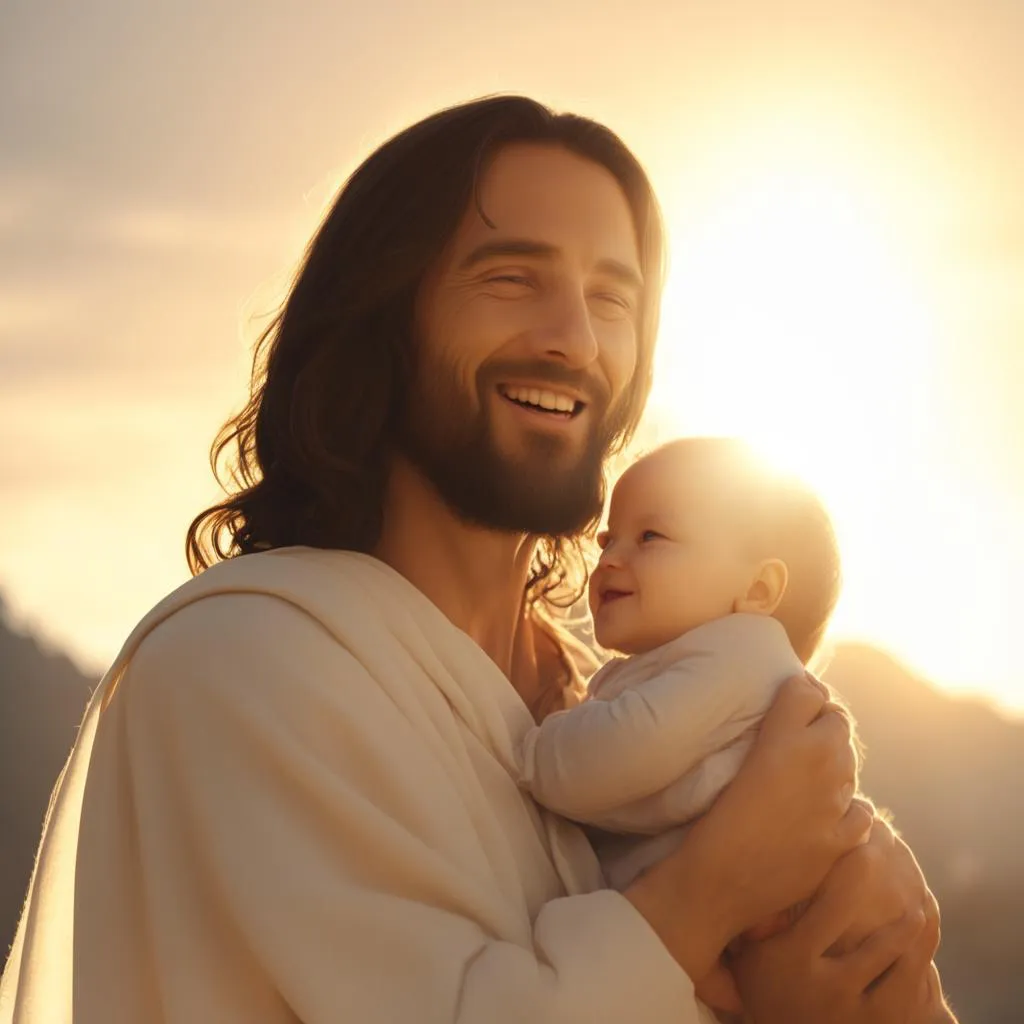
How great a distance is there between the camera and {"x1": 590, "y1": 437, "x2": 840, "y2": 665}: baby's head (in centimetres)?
310

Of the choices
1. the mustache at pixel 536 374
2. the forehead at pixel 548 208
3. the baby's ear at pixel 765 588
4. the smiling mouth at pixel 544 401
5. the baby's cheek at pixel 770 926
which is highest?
the forehead at pixel 548 208

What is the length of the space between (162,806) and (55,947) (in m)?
0.51

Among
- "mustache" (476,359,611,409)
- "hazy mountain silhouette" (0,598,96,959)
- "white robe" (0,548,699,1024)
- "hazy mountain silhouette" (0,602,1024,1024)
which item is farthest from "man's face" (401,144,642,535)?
"hazy mountain silhouette" (0,598,96,959)

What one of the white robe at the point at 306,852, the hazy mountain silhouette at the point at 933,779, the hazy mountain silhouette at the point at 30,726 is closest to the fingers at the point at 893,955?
the white robe at the point at 306,852

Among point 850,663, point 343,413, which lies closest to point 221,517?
point 343,413

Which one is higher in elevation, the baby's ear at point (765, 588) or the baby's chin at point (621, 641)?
the baby's ear at point (765, 588)

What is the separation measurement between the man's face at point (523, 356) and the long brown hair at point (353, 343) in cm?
8

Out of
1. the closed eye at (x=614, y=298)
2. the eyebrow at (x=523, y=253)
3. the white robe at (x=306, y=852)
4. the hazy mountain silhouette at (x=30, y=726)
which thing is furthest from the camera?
the hazy mountain silhouette at (x=30, y=726)

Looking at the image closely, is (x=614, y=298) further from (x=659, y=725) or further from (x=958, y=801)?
(x=958, y=801)

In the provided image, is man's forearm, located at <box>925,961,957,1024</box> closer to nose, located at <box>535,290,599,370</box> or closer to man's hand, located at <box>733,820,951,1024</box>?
man's hand, located at <box>733,820,951,1024</box>

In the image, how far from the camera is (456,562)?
364cm

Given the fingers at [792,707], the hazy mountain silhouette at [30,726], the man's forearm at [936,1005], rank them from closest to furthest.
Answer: the fingers at [792,707] → the man's forearm at [936,1005] → the hazy mountain silhouette at [30,726]

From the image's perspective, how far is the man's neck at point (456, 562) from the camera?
360cm

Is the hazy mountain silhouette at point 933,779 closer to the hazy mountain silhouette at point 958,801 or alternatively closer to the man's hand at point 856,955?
the hazy mountain silhouette at point 958,801
